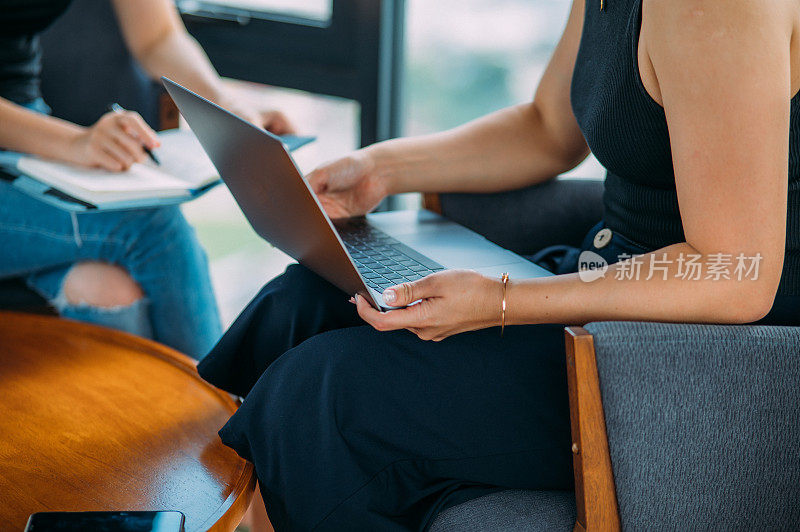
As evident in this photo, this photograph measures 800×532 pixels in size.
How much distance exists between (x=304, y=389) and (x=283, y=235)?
0.75 ft

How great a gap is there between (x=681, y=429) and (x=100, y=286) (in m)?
1.08

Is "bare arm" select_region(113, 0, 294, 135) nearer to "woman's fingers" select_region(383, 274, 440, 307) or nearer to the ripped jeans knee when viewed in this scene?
the ripped jeans knee

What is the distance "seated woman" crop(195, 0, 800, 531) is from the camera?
2.58ft

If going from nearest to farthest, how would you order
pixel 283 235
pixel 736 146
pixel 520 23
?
1. pixel 736 146
2. pixel 283 235
3. pixel 520 23

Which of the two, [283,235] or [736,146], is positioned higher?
[736,146]

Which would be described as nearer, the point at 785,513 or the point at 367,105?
the point at 785,513

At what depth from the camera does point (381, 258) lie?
1.09m

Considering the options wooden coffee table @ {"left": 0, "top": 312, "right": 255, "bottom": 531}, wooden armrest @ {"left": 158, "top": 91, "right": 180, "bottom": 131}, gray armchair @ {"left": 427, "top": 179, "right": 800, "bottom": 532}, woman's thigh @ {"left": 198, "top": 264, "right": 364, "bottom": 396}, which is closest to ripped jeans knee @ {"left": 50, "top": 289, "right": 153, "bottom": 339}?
wooden coffee table @ {"left": 0, "top": 312, "right": 255, "bottom": 531}

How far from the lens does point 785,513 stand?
852 mm

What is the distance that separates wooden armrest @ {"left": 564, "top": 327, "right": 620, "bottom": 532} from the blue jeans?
91 cm

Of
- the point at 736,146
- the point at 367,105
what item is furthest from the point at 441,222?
the point at 367,105

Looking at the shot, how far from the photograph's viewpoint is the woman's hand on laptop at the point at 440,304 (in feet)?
2.88

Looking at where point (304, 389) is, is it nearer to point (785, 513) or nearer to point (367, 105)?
point (785, 513)

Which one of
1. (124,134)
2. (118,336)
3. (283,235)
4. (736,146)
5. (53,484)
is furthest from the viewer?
(124,134)
